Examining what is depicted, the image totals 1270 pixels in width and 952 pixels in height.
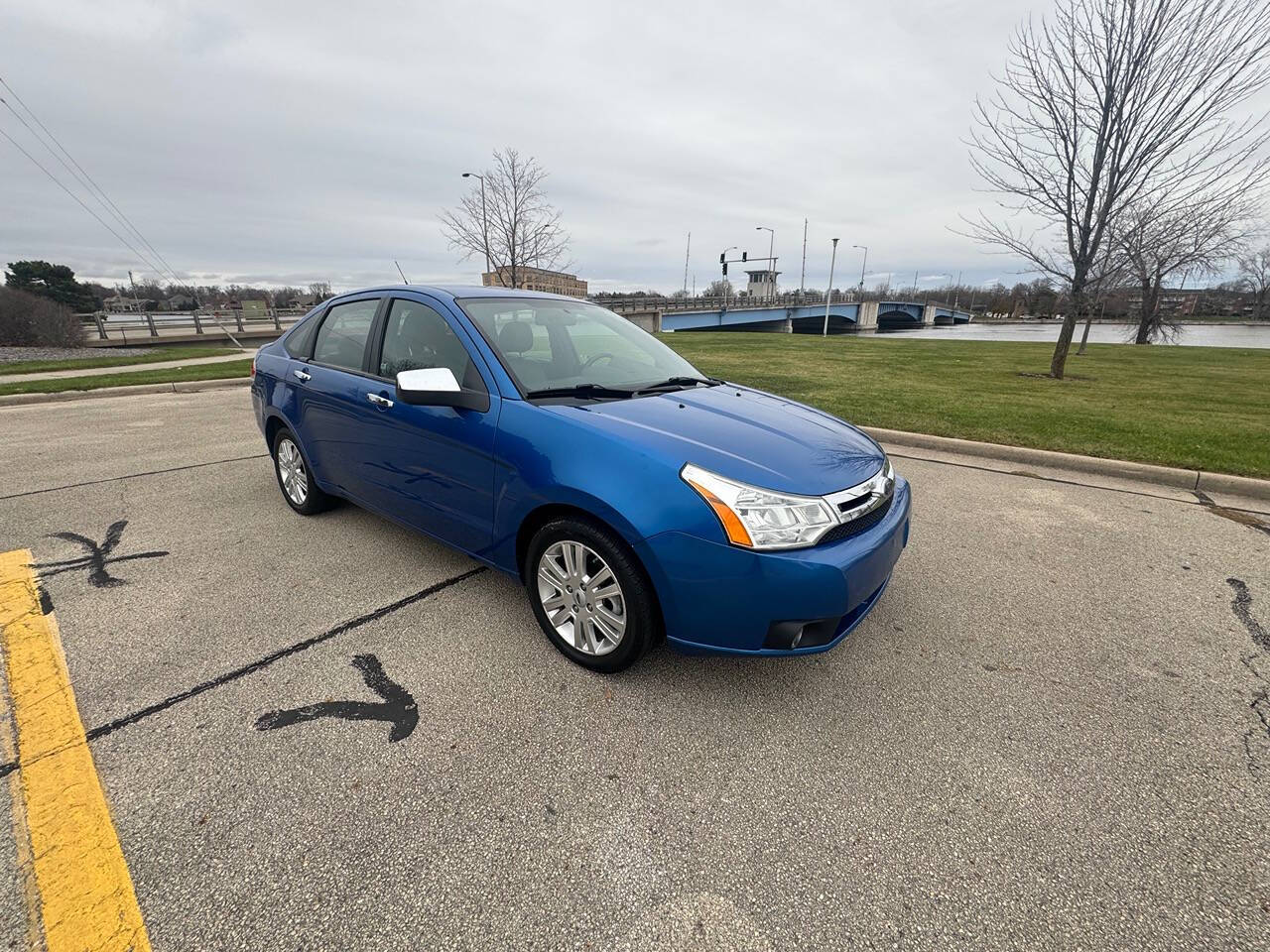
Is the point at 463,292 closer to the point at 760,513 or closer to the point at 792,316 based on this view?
the point at 760,513

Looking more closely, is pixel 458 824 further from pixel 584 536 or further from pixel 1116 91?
pixel 1116 91

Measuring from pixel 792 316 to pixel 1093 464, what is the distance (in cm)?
5854

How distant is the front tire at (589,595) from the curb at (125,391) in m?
11.5

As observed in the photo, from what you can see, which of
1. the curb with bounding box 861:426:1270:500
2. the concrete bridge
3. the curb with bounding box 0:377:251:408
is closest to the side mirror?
the curb with bounding box 861:426:1270:500

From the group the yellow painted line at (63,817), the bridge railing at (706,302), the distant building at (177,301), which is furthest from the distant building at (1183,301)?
the distant building at (177,301)

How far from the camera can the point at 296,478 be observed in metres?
4.27

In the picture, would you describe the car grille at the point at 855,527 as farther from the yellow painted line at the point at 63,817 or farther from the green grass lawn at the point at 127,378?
the green grass lawn at the point at 127,378

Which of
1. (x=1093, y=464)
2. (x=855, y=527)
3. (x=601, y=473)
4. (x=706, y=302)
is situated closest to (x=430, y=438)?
(x=601, y=473)

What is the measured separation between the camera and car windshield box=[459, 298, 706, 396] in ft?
9.75

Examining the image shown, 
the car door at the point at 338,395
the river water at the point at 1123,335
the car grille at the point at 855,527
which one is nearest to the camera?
the car grille at the point at 855,527

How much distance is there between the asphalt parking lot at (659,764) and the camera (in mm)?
1591

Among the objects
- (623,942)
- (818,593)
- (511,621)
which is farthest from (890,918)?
(511,621)

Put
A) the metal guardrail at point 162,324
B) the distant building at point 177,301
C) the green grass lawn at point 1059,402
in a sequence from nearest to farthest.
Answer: the green grass lawn at point 1059,402, the metal guardrail at point 162,324, the distant building at point 177,301

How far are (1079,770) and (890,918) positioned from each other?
3.40 feet
